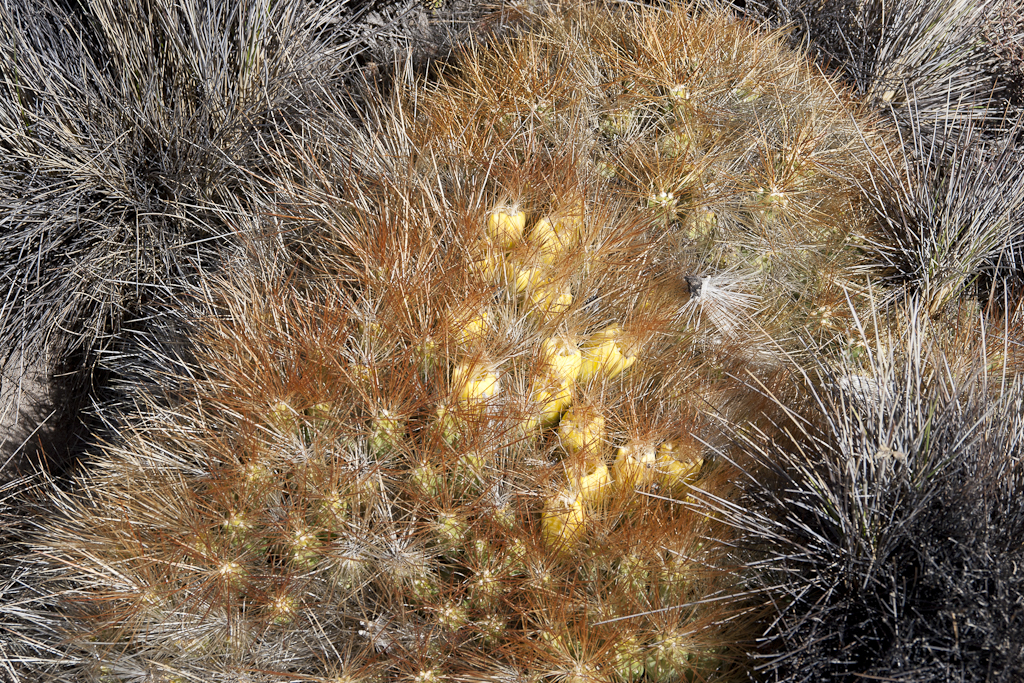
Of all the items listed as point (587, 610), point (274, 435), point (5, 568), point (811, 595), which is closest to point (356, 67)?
point (274, 435)

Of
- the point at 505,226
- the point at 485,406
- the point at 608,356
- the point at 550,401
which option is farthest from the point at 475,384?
the point at 505,226

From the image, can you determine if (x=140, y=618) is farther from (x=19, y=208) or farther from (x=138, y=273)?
(x=19, y=208)

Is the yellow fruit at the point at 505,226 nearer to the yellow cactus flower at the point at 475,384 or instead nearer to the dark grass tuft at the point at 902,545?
the yellow cactus flower at the point at 475,384

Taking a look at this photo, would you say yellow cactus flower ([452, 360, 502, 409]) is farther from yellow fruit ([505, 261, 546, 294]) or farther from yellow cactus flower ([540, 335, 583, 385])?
yellow fruit ([505, 261, 546, 294])

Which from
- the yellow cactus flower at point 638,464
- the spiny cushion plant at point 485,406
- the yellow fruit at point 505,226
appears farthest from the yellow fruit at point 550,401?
the yellow fruit at point 505,226

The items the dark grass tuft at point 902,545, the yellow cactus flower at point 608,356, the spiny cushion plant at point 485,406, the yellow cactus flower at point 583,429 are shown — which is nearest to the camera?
the dark grass tuft at point 902,545

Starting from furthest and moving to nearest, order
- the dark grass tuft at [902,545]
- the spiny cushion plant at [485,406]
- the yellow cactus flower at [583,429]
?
1. the yellow cactus flower at [583,429]
2. the spiny cushion plant at [485,406]
3. the dark grass tuft at [902,545]

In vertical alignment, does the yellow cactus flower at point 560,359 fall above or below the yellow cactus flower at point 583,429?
above
